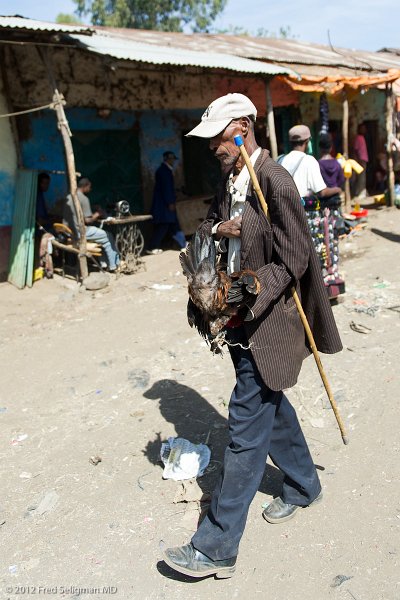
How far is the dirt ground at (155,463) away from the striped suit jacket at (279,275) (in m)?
0.83

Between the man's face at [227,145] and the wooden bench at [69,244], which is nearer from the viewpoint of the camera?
the man's face at [227,145]

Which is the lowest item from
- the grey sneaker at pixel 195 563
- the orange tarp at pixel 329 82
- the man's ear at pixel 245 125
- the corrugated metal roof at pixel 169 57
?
the grey sneaker at pixel 195 563

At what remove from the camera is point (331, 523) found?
2697mm

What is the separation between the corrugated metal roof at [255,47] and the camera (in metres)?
10.7

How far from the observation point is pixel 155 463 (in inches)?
133

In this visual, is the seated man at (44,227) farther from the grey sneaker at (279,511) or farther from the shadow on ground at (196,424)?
the grey sneaker at (279,511)

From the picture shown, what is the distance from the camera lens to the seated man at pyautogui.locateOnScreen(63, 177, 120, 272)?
792cm

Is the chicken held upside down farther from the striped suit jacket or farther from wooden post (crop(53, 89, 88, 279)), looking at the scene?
wooden post (crop(53, 89, 88, 279))

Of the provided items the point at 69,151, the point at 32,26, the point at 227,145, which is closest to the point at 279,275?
the point at 227,145

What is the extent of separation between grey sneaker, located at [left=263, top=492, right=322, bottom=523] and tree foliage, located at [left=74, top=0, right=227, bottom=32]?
3123 centimetres

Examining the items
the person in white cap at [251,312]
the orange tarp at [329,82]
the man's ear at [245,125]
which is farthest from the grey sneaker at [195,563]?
the orange tarp at [329,82]

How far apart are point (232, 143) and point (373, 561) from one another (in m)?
1.93

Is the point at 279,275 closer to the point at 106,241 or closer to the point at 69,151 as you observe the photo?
the point at 69,151

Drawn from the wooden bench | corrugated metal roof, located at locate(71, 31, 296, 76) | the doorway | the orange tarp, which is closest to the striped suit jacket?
corrugated metal roof, located at locate(71, 31, 296, 76)
